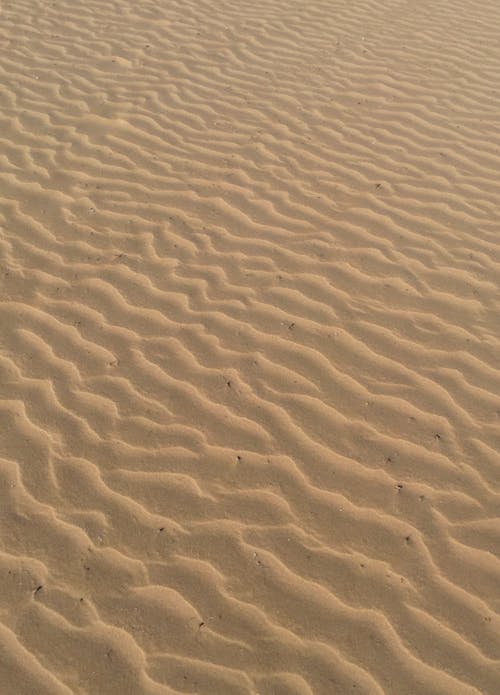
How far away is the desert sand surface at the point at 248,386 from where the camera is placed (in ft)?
9.55

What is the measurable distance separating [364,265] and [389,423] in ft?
4.77

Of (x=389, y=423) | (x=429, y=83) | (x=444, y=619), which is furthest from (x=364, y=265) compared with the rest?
(x=429, y=83)

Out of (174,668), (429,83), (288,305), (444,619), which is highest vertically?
→ (429,83)

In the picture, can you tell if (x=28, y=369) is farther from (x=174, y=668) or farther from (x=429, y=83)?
(x=429, y=83)

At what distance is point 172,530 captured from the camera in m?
3.26

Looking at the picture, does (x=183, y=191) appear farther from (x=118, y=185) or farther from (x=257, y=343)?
(x=257, y=343)

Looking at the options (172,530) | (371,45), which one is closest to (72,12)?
(371,45)

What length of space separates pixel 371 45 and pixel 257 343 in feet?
18.0

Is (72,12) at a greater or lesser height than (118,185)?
greater

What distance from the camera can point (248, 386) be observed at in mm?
3939

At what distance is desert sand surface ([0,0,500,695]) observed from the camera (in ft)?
9.55

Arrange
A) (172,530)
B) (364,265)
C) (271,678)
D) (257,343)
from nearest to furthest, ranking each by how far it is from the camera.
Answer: (271,678)
(172,530)
(257,343)
(364,265)

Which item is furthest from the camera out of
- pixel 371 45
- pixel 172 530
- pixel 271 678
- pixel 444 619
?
pixel 371 45

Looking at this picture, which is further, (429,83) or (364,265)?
(429,83)
